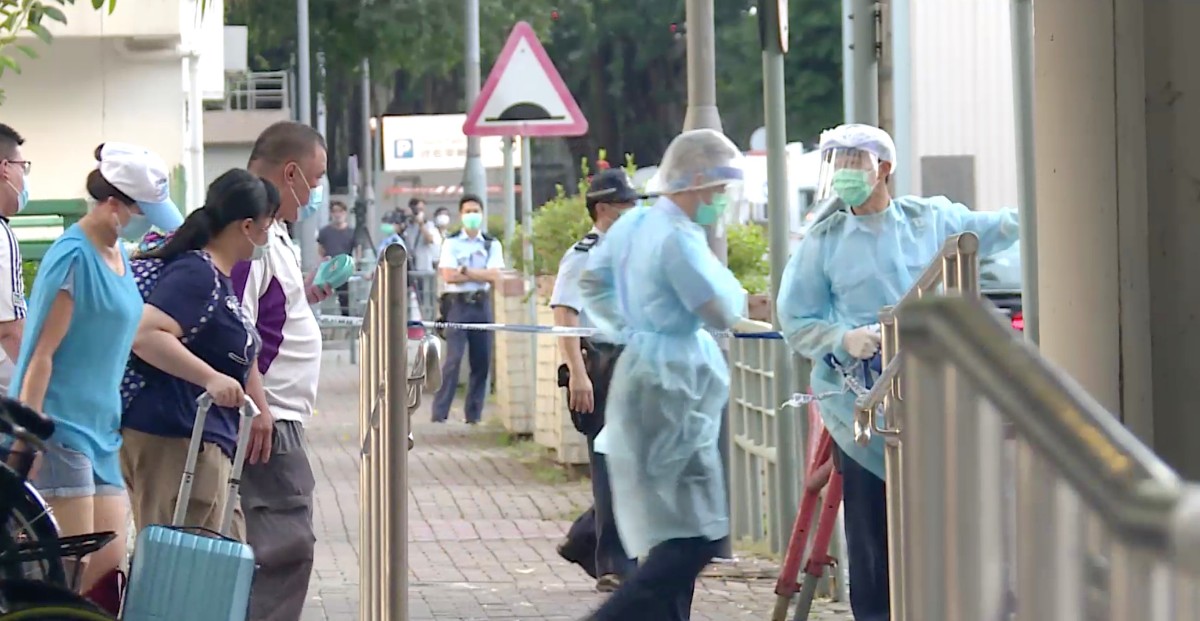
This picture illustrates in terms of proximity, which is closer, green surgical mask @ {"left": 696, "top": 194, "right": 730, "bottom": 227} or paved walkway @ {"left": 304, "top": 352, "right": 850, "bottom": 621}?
green surgical mask @ {"left": 696, "top": 194, "right": 730, "bottom": 227}

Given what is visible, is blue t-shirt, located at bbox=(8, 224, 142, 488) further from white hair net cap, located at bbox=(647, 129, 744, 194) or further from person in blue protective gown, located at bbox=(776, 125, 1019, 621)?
person in blue protective gown, located at bbox=(776, 125, 1019, 621)

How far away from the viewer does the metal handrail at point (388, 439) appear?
187 inches

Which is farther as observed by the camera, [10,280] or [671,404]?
[10,280]

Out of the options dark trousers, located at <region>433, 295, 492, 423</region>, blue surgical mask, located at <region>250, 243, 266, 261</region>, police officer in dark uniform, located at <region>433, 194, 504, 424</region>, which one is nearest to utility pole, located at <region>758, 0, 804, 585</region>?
blue surgical mask, located at <region>250, 243, 266, 261</region>

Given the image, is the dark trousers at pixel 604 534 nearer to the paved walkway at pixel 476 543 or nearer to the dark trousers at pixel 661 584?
the paved walkway at pixel 476 543

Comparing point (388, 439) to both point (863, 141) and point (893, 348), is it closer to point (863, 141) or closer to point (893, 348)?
point (893, 348)

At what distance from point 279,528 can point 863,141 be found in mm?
2215

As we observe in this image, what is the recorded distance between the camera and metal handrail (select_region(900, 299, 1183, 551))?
1.83m

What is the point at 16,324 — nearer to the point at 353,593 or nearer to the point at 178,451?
the point at 178,451

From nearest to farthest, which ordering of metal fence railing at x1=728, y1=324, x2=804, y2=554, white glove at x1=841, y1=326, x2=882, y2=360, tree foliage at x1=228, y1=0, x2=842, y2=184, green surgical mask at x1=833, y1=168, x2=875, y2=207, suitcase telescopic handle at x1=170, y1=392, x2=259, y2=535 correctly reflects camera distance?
suitcase telescopic handle at x1=170, y1=392, x2=259, y2=535
white glove at x1=841, y1=326, x2=882, y2=360
green surgical mask at x1=833, y1=168, x2=875, y2=207
metal fence railing at x1=728, y1=324, x2=804, y2=554
tree foliage at x1=228, y1=0, x2=842, y2=184

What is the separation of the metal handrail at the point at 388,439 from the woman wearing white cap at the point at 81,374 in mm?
1113

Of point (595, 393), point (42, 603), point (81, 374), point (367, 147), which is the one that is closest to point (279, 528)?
point (81, 374)

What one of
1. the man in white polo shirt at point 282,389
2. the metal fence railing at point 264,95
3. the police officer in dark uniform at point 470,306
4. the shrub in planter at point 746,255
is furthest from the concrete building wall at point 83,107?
the metal fence railing at point 264,95

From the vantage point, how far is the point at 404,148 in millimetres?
32031
